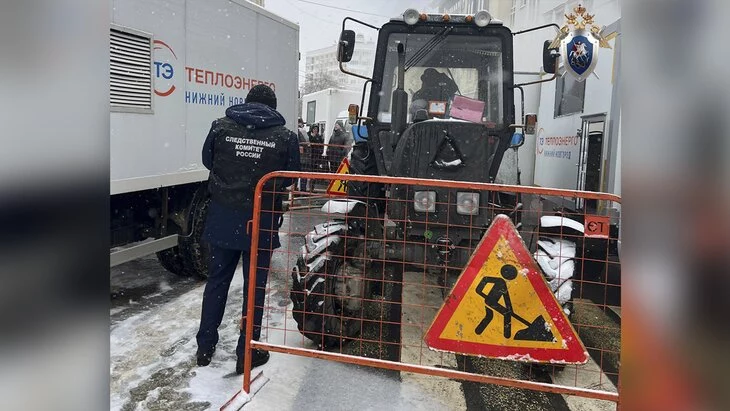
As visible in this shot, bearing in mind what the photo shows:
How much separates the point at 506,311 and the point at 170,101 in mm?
3664

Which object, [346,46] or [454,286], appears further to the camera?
[346,46]

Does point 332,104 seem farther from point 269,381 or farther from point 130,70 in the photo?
point 269,381

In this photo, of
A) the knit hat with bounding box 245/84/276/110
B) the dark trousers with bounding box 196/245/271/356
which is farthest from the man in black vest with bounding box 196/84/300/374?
the knit hat with bounding box 245/84/276/110

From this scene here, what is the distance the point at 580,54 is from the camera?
654cm

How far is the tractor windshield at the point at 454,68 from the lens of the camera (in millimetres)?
4957

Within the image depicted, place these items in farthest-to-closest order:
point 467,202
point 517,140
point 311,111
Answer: point 311,111 → point 517,140 → point 467,202

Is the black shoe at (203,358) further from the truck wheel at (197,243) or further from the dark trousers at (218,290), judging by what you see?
→ the truck wheel at (197,243)

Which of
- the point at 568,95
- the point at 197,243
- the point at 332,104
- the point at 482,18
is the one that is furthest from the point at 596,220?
the point at 332,104

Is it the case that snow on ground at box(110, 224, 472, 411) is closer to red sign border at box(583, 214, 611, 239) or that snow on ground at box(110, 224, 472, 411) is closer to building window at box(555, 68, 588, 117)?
red sign border at box(583, 214, 611, 239)

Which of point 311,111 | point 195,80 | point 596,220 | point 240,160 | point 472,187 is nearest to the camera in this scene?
point 472,187
